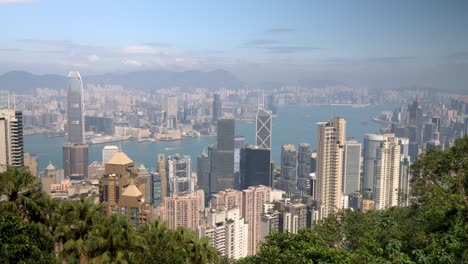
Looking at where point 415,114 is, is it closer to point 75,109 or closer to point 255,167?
point 255,167

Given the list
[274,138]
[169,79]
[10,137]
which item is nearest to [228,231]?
[10,137]

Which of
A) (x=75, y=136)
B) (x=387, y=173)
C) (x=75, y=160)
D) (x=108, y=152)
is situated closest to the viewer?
(x=387, y=173)

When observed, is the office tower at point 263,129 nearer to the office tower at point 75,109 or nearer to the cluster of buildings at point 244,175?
the cluster of buildings at point 244,175

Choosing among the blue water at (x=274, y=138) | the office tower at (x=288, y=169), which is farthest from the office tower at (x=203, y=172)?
the office tower at (x=288, y=169)

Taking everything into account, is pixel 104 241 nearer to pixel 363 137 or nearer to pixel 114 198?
pixel 114 198

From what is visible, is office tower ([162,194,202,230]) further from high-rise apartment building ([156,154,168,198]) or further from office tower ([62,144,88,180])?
office tower ([62,144,88,180])

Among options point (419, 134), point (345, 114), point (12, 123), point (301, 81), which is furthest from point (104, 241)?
point (301, 81)

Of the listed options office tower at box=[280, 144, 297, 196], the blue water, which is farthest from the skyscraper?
the blue water
